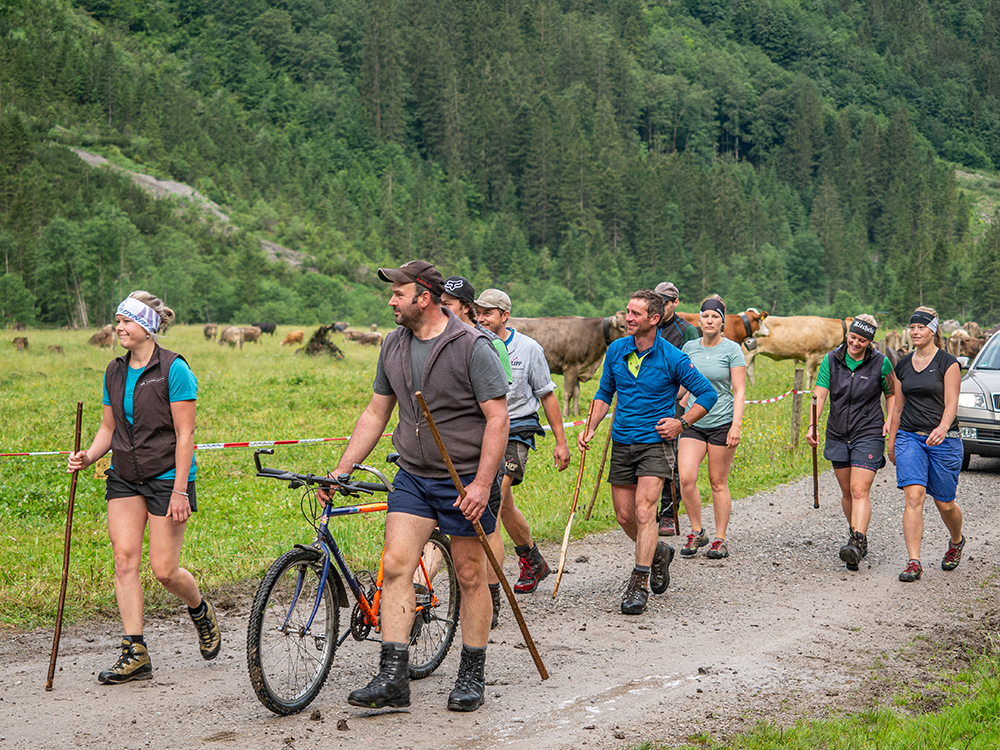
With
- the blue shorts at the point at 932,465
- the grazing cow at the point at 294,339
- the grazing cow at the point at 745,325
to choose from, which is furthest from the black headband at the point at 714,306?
the grazing cow at the point at 294,339

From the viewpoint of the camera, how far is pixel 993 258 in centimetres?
9862

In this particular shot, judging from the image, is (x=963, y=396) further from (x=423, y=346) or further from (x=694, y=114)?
(x=694, y=114)

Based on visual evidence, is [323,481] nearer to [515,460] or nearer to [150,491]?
[150,491]

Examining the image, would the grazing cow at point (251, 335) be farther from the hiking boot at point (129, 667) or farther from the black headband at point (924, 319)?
the hiking boot at point (129, 667)

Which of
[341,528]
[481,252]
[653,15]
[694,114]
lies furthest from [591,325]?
[653,15]

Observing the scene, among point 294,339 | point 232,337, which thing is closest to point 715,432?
point 294,339

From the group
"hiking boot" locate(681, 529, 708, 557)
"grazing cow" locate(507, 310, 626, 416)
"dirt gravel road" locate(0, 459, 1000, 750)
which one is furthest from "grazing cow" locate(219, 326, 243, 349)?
"dirt gravel road" locate(0, 459, 1000, 750)

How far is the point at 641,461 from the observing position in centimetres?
736

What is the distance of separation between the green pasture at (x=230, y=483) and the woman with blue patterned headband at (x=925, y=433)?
3048 mm

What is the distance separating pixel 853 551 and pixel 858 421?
41.8 inches

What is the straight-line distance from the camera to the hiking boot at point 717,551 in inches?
351

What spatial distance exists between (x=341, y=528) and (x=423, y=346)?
478 cm

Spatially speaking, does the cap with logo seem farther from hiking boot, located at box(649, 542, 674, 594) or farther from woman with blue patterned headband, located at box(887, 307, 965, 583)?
woman with blue patterned headband, located at box(887, 307, 965, 583)

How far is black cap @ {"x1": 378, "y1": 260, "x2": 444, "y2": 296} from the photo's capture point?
5156mm
